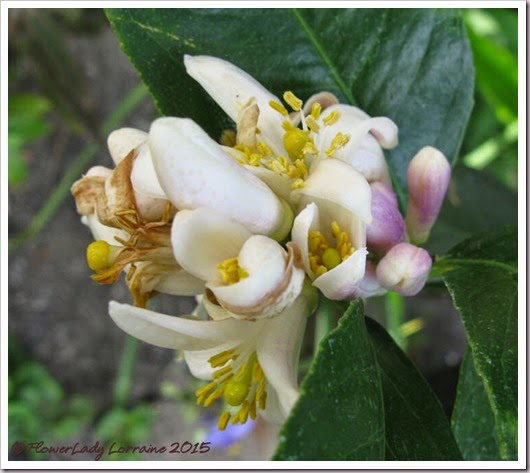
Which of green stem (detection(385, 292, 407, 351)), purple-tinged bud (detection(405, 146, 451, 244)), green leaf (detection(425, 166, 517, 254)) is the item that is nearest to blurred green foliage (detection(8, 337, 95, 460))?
green stem (detection(385, 292, 407, 351))

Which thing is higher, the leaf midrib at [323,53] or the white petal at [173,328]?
the leaf midrib at [323,53]

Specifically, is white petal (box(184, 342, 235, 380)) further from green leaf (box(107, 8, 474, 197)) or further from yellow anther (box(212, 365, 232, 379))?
green leaf (box(107, 8, 474, 197))

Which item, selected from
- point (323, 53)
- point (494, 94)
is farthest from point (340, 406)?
point (494, 94)

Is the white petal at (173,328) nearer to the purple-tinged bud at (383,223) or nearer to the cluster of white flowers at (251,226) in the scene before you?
the cluster of white flowers at (251,226)

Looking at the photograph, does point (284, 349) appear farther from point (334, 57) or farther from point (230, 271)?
point (334, 57)

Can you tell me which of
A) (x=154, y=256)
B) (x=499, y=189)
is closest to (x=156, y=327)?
(x=154, y=256)

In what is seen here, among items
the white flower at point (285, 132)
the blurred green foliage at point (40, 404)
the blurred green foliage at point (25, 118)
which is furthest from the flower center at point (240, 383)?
the blurred green foliage at point (25, 118)
